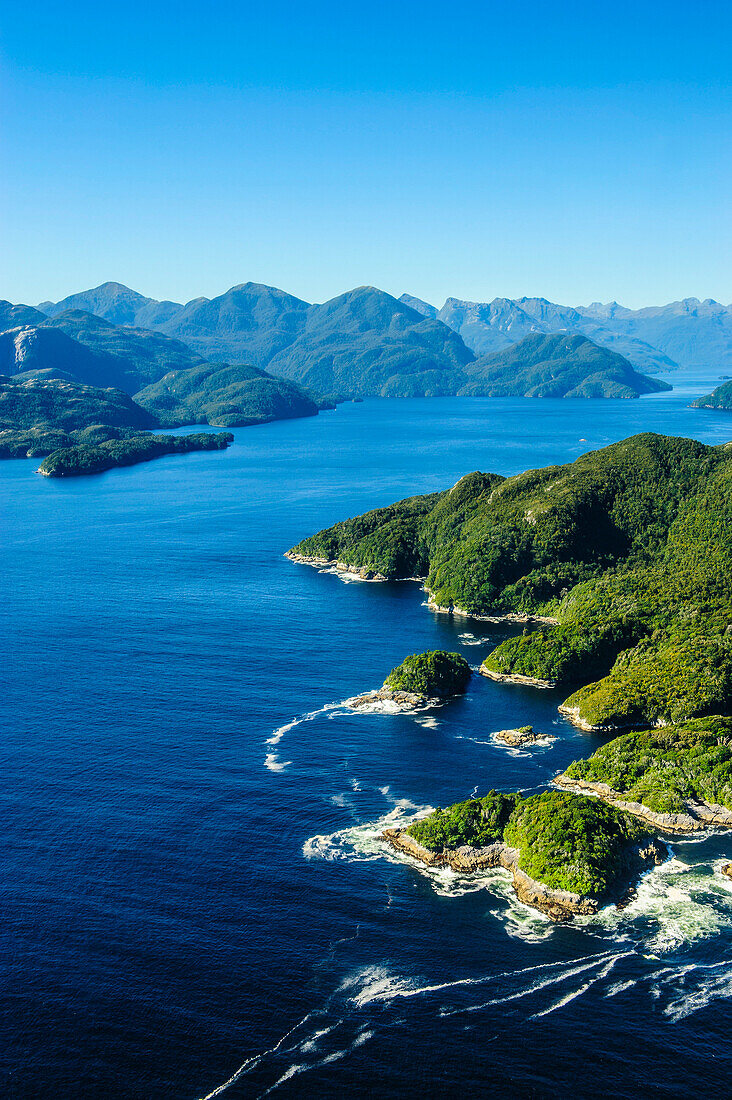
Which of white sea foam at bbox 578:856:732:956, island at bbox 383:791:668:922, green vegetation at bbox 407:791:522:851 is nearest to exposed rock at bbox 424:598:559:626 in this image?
island at bbox 383:791:668:922

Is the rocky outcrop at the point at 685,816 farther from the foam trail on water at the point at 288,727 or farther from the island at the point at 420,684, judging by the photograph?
the foam trail on water at the point at 288,727

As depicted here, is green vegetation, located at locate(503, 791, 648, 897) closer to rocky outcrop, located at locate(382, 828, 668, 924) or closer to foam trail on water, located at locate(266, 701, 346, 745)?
rocky outcrop, located at locate(382, 828, 668, 924)

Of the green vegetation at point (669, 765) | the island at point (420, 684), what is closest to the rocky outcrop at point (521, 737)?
the green vegetation at point (669, 765)

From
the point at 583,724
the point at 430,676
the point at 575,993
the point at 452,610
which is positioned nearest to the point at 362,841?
the point at 575,993

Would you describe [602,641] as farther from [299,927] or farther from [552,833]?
[299,927]

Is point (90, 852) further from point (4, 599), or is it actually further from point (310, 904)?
point (4, 599)

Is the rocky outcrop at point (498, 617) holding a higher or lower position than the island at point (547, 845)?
higher

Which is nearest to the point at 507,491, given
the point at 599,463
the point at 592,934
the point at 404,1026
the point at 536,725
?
the point at 599,463
